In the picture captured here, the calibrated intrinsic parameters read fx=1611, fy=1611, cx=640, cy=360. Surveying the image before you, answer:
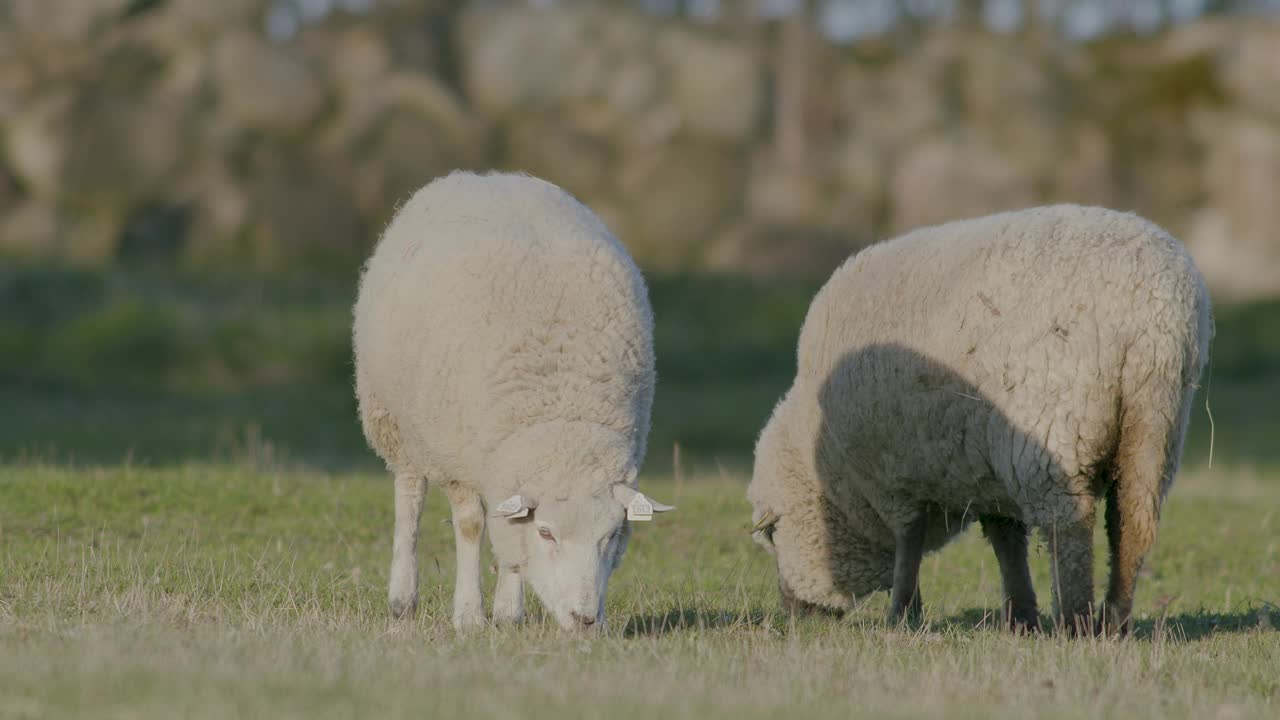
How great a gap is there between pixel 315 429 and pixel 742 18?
22657 millimetres

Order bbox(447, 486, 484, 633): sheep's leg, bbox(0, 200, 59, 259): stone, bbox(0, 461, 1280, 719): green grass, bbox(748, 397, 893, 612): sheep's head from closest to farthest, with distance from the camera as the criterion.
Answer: bbox(0, 461, 1280, 719): green grass → bbox(447, 486, 484, 633): sheep's leg → bbox(748, 397, 893, 612): sheep's head → bbox(0, 200, 59, 259): stone

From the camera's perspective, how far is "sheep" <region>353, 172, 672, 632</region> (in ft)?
24.8

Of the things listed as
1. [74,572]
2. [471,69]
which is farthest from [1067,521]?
[471,69]

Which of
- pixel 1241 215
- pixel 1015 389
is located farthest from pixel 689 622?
pixel 1241 215

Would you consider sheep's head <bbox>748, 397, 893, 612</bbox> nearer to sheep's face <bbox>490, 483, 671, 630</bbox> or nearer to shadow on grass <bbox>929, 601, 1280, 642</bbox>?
shadow on grass <bbox>929, 601, 1280, 642</bbox>

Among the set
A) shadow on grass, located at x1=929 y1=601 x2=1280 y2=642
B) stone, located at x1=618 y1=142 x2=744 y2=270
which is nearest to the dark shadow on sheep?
shadow on grass, located at x1=929 y1=601 x2=1280 y2=642

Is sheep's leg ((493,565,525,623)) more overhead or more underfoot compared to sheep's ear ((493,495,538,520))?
more underfoot

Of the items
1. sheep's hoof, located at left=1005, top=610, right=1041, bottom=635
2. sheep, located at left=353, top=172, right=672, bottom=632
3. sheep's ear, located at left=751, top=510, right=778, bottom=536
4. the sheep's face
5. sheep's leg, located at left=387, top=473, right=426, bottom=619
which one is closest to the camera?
the sheep's face

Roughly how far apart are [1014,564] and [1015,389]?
1.53 meters

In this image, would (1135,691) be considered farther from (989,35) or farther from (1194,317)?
(989,35)

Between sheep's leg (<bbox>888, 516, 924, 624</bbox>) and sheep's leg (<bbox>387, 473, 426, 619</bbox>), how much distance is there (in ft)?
8.83

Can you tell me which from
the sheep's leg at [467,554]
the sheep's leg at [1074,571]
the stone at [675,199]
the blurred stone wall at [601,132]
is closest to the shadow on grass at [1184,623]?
the sheep's leg at [1074,571]

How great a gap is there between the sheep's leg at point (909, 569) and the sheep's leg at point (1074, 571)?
1.08 m

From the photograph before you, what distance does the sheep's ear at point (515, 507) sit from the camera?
293 inches
